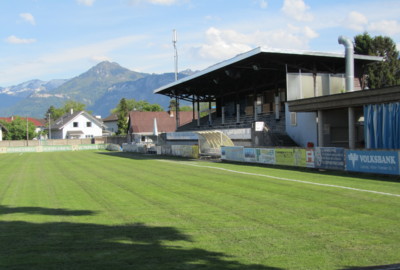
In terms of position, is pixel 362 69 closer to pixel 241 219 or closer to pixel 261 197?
pixel 261 197

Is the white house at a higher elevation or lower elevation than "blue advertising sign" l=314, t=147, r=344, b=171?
higher

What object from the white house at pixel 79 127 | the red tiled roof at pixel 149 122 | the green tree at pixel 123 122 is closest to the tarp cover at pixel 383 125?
the red tiled roof at pixel 149 122

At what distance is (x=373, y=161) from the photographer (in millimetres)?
19906

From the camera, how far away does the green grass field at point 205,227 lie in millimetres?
7297

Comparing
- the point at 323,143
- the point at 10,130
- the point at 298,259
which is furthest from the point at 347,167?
the point at 10,130

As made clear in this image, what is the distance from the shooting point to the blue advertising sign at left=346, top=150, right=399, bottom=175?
61.7 feet

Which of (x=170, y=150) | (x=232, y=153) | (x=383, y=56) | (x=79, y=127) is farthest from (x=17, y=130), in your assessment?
(x=383, y=56)

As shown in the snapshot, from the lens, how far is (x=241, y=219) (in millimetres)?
10875

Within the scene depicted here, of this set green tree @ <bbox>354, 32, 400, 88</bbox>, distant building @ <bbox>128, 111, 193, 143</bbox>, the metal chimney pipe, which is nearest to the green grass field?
the metal chimney pipe

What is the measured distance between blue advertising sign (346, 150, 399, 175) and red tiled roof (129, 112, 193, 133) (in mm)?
66504

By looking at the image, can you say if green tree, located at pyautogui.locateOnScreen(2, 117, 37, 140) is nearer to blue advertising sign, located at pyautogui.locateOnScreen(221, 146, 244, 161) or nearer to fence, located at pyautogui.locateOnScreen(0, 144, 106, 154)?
fence, located at pyautogui.locateOnScreen(0, 144, 106, 154)

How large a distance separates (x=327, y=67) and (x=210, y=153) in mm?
14368

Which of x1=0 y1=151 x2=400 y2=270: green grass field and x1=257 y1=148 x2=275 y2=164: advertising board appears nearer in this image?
x1=0 y1=151 x2=400 y2=270: green grass field

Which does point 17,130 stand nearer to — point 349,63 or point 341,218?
point 349,63
